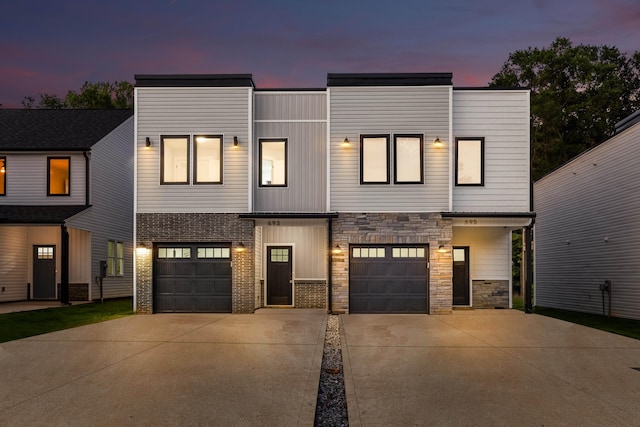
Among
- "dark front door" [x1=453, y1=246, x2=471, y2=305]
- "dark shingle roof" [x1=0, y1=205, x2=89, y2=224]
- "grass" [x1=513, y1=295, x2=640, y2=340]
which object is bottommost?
"grass" [x1=513, y1=295, x2=640, y2=340]

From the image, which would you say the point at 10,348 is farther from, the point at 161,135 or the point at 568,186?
the point at 568,186

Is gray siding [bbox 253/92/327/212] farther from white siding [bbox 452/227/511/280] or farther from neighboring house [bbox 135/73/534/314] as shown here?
white siding [bbox 452/227/511/280]

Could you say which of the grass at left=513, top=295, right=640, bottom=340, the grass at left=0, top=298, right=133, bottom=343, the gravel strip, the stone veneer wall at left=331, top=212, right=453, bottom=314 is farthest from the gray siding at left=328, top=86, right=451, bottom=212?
the grass at left=0, top=298, right=133, bottom=343

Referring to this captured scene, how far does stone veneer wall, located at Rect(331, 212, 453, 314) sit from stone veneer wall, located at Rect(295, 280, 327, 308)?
1456 millimetres

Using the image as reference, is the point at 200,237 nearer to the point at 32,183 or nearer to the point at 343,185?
the point at 343,185

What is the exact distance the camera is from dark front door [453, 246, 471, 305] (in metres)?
17.6

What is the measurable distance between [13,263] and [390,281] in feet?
49.7

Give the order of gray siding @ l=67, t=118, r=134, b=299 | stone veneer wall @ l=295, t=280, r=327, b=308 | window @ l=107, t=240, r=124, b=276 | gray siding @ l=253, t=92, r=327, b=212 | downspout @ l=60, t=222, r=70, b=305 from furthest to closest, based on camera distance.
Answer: window @ l=107, t=240, r=124, b=276
gray siding @ l=67, t=118, r=134, b=299
downspout @ l=60, t=222, r=70, b=305
stone veneer wall @ l=295, t=280, r=327, b=308
gray siding @ l=253, t=92, r=327, b=212

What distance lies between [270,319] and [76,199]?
10552 millimetres

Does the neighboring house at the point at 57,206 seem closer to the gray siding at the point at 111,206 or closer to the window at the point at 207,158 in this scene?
the gray siding at the point at 111,206

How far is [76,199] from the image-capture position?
20.0 m

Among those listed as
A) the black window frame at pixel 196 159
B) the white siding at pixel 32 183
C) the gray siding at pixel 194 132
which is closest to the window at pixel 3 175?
the white siding at pixel 32 183

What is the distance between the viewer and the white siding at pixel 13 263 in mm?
19953

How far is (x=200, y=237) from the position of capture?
16.4 meters
